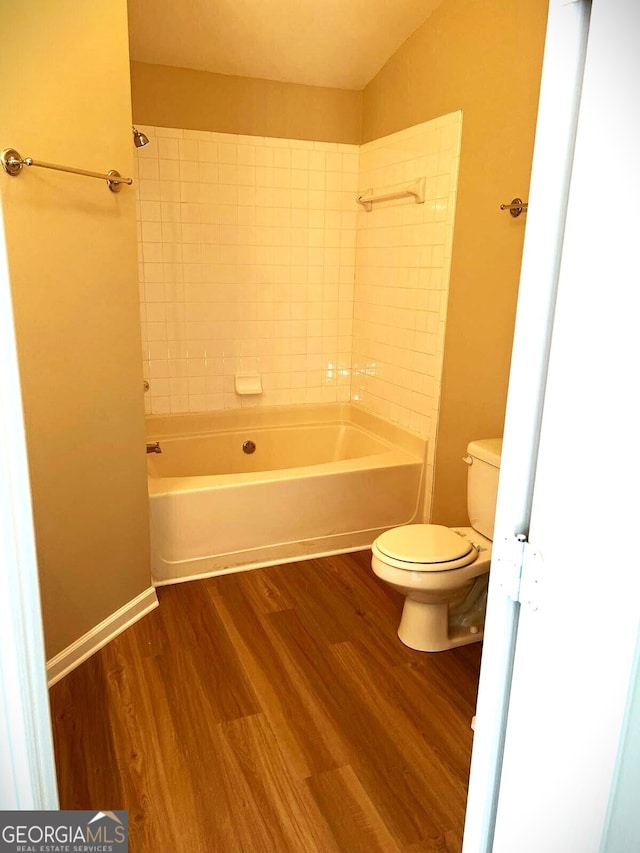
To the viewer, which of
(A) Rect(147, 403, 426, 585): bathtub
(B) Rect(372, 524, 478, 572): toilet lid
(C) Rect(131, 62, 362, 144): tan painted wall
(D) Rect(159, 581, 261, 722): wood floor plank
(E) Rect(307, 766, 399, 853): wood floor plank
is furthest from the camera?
(C) Rect(131, 62, 362, 144): tan painted wall

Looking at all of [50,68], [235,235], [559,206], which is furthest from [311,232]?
[559,206]

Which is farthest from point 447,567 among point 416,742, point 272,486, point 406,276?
point 406,276

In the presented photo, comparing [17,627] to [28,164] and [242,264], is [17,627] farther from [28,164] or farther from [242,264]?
[242,264]

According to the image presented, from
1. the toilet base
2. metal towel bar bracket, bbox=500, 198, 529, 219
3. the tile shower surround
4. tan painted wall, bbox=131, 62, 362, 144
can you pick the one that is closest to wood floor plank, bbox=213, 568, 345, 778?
the toilet base

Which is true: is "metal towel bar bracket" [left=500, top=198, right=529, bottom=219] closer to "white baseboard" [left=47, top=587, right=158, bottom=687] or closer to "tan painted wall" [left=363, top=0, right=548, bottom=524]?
"tan painted wall" [left=363, top=0, right=548, bottom=524]

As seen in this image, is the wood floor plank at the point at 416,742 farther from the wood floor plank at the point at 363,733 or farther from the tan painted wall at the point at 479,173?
the tan painted wall at the point at 479,173

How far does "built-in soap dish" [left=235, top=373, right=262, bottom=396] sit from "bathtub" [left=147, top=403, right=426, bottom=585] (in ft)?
0.42

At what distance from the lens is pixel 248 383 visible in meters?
3.85


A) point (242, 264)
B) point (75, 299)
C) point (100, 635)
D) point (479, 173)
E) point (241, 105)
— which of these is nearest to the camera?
point (75, 299)

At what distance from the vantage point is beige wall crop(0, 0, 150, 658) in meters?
1.91

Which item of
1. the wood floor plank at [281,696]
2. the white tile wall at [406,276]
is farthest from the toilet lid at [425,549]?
the white tile wall at [406,276]

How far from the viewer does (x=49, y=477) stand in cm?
212

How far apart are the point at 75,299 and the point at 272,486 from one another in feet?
4.25

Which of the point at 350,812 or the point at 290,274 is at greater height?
the point at 290,274
